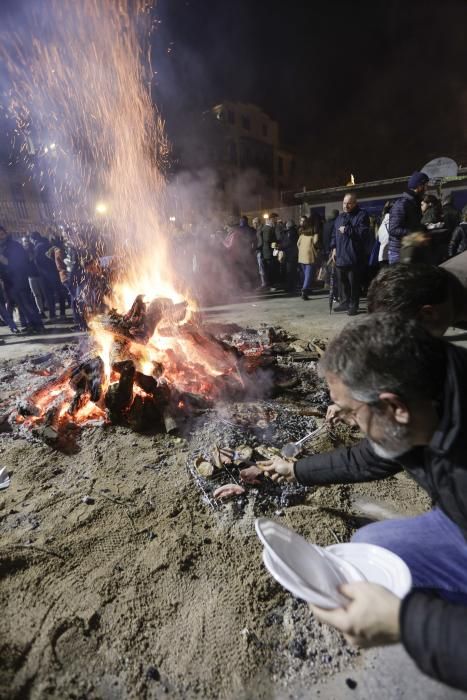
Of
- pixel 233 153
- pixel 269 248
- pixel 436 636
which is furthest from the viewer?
pixel 233 153

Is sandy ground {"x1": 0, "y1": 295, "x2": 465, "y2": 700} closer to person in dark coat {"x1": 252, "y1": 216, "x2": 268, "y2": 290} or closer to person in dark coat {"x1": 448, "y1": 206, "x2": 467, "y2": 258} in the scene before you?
person in dark coat {"x1": 448, "y1": 206, "x2": 467, "y2": 258}

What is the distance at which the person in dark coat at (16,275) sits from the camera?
916cm

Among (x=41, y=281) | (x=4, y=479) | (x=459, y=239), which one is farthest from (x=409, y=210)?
(x=41, y=281)

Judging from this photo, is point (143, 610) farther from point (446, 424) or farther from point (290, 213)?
point (290, 213)

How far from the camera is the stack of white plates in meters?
1.43

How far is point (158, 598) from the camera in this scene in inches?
86.8

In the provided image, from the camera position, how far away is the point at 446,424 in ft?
4.44

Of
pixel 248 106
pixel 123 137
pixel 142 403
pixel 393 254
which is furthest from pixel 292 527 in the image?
pixel 248 106

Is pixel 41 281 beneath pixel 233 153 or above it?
beneath

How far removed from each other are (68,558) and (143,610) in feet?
2.48

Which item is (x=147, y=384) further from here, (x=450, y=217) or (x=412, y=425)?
(x=450, y=217)

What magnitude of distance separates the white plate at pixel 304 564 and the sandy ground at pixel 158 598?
613 millimetres

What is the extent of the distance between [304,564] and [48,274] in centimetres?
1179

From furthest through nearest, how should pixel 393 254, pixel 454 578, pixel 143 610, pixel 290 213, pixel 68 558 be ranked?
pixel 290 213
pixel 393 254
pixel 68 558
pixel 143 610
pixel 454 578
